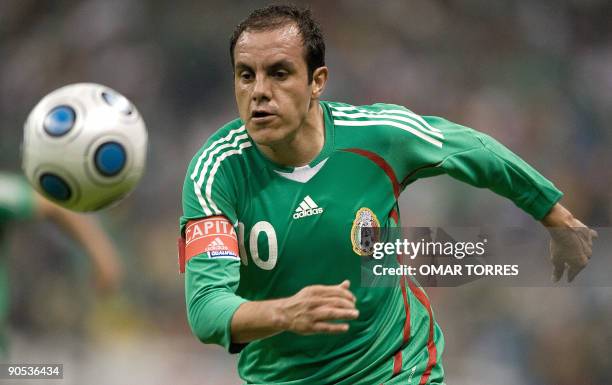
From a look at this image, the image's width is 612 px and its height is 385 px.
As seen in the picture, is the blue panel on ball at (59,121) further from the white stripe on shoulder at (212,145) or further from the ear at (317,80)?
the ear at (317,80)

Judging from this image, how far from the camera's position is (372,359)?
400cm

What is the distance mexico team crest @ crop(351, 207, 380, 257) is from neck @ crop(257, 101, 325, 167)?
0.34 metres

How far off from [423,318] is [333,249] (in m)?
0.61

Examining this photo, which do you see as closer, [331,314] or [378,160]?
[331,314]

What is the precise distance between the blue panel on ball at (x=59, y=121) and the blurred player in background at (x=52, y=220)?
205 cm

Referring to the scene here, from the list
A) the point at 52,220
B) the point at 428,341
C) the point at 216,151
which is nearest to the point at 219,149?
the point at 216,151

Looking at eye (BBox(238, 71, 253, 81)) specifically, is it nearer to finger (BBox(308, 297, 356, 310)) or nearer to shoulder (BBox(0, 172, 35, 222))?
finger (BBox(308, 297, 356, 310))

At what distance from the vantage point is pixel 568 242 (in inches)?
168

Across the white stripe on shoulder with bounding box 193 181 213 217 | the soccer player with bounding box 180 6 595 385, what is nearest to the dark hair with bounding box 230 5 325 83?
the soccer player with bounding box 180 6 595 385

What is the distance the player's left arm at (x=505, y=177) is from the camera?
4.21 m

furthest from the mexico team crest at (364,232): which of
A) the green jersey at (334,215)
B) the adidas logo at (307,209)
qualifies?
the adidas logo at (307,209)

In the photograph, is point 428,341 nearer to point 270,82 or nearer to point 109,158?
point 270,82

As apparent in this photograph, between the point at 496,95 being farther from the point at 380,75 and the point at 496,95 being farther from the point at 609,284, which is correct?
the point at 609,284

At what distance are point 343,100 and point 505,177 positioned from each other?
13.3ft
